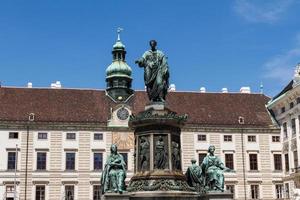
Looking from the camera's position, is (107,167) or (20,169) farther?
(20,169)

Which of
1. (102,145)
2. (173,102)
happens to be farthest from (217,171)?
(173,102)

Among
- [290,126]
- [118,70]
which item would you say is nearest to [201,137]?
[290,126]

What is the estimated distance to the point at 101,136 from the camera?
2061 inches

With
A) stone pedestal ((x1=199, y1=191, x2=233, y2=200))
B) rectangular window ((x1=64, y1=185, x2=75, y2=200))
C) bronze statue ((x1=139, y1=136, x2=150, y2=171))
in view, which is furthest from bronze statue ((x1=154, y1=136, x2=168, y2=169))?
rectangular window ((x1=64, y1=185, x2=75, y2=200))

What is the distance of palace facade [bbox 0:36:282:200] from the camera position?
50562 mm

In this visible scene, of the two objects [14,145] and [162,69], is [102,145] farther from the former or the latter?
[162,69]

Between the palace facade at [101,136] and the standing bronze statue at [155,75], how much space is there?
31.8 meters

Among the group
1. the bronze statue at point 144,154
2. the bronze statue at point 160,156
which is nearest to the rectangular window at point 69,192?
the bronze statue at point 144,154

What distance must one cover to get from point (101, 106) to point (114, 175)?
37561mm

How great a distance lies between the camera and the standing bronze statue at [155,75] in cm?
1817

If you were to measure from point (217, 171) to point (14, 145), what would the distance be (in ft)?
118

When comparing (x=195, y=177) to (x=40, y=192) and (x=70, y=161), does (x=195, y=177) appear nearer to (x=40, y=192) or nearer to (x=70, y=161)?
(x=70, y=161)

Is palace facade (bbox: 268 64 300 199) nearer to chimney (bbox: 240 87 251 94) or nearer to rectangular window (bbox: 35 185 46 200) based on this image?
chimney (bbox: 240 87 251 94)

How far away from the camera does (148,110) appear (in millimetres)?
17859
